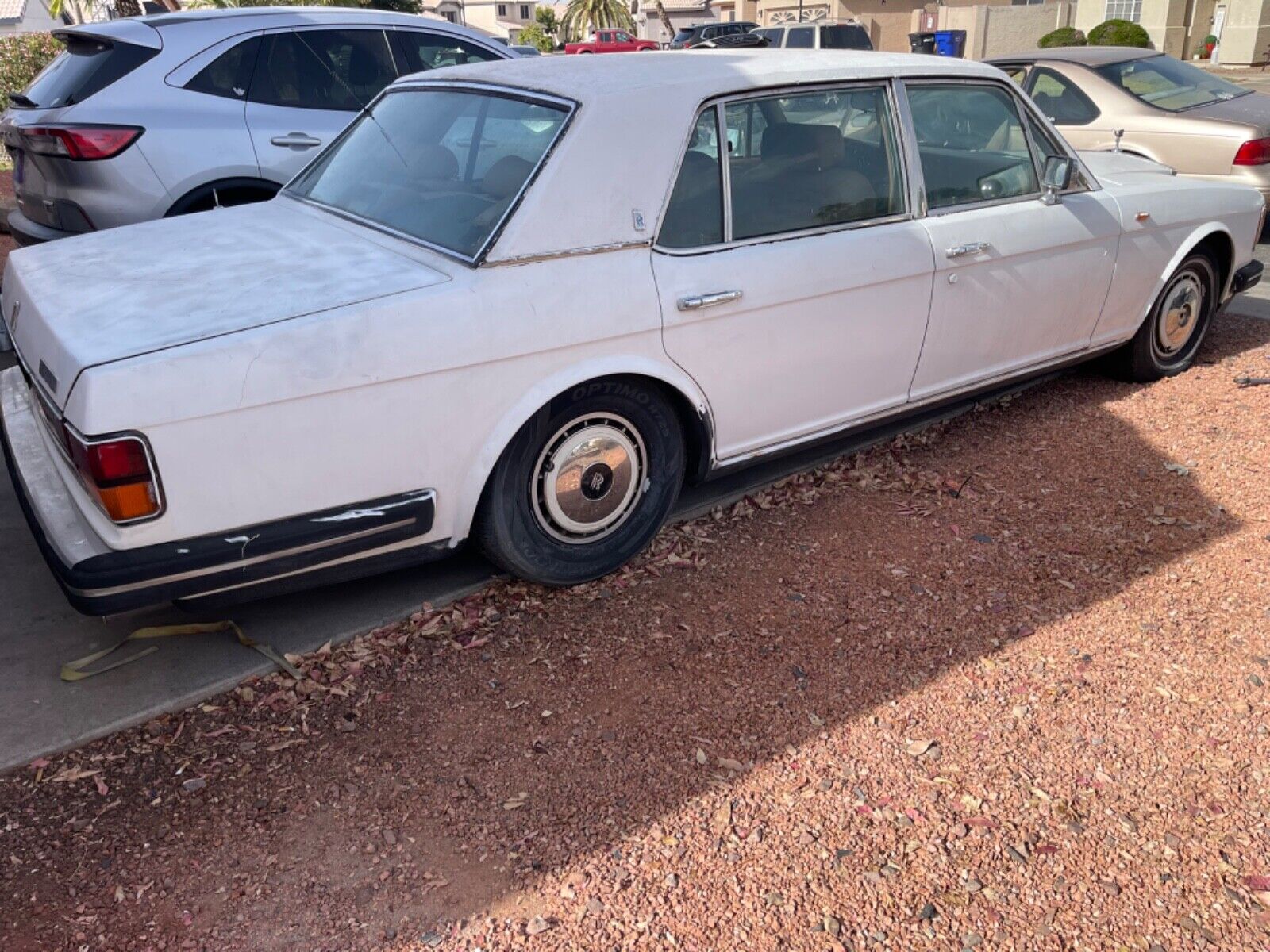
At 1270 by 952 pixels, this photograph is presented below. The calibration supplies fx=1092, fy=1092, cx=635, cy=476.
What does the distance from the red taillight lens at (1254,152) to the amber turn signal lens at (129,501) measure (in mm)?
8178

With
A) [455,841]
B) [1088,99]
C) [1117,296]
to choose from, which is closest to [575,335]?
[455,841]

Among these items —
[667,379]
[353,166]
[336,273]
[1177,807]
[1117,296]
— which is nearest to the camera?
[1177,807]

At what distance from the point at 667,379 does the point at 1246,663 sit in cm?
201

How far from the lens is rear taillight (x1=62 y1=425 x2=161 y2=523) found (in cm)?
277

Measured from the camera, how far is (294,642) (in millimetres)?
3494

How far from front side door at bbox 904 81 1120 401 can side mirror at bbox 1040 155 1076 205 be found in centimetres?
3

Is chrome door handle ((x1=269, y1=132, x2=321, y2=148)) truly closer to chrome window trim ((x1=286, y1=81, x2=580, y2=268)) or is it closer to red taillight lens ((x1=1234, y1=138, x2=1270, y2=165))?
chrome window trim ((x1=286, y1=81, x2=580, y2=268))

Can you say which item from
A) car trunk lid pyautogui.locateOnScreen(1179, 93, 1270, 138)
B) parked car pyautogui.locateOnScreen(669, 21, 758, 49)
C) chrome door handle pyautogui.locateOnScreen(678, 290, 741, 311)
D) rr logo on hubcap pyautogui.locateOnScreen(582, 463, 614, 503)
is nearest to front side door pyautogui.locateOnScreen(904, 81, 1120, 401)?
chrome door handle pyautogui.locateOnScreen(678, 290, 741, 311)

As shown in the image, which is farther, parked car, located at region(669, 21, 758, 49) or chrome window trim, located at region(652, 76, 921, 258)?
parked car, located at region(669, 21, 758, 49)

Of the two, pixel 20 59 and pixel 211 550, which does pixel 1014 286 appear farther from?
pixel 20 59

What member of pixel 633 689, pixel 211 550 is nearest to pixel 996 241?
pixel 633 689

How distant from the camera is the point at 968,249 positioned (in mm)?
4395

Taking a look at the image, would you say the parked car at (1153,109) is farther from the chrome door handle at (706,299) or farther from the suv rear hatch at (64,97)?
the suv rear hatch at (64,97)

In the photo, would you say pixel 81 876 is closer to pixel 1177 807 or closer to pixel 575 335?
pixel 575 335
